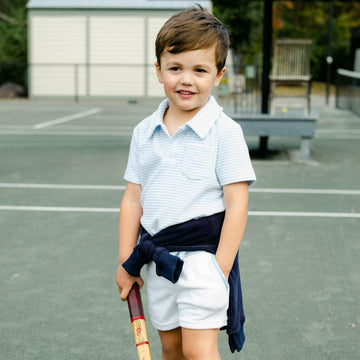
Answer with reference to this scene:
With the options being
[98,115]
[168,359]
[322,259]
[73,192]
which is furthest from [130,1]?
[168,359]

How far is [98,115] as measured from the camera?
1936 centimetres

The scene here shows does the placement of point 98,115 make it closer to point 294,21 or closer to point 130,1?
point 130,1

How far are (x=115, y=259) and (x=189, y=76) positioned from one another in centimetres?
311

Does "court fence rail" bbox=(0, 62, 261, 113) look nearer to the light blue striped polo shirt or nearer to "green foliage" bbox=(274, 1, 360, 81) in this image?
"green foliage" bbox=(274, 1, 360, 81)

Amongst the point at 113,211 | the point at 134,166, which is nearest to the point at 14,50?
the point at 113,211

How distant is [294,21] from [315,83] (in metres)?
7.79

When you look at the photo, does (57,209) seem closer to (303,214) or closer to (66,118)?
(303,214)

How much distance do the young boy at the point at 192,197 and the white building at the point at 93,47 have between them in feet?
81.1

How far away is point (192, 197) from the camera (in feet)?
7.95

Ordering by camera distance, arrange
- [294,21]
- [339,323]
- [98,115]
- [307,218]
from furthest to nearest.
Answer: [294,21] → [98,115] → [307,218] → [339,323]

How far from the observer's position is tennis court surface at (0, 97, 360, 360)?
381 centimetres

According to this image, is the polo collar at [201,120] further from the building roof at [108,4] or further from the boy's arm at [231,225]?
the building roof at [108,4]

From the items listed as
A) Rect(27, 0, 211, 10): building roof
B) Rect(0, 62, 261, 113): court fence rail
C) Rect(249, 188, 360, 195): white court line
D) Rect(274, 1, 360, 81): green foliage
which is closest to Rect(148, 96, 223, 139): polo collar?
Rect(249, 188, 360, 195): white court line

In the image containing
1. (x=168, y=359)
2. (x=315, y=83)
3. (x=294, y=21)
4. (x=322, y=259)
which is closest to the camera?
(x=168, y=359)
